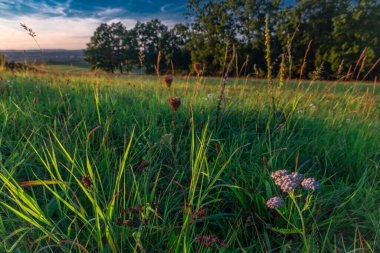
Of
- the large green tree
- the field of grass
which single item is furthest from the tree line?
the field of grass

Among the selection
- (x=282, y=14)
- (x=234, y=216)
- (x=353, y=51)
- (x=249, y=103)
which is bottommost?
(x=234, y=216)

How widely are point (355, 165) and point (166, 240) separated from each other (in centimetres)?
157

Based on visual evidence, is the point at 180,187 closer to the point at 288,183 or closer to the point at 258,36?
the point at 288,183

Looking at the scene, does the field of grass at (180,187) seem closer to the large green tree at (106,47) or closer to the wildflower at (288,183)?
the wildflower at (288,183)

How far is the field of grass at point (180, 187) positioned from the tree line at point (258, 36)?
2170 centimetres

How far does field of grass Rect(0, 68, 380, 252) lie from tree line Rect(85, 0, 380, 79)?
854 inches

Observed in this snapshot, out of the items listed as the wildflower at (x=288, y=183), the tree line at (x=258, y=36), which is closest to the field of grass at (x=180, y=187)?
the wildflower at (x=288, y=183)

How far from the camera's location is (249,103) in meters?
3.03

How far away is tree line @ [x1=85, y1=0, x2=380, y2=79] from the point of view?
3119cm

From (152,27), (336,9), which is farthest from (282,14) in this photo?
(152,27)

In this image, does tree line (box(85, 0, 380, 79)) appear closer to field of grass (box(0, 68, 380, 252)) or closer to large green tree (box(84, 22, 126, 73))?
large green tree (box(84, 22, 126, 73))

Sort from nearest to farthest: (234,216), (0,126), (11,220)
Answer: (11,220), (234,216), (0,126)

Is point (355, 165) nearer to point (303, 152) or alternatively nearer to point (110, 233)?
point (303, 152)

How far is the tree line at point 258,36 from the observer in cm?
3119
